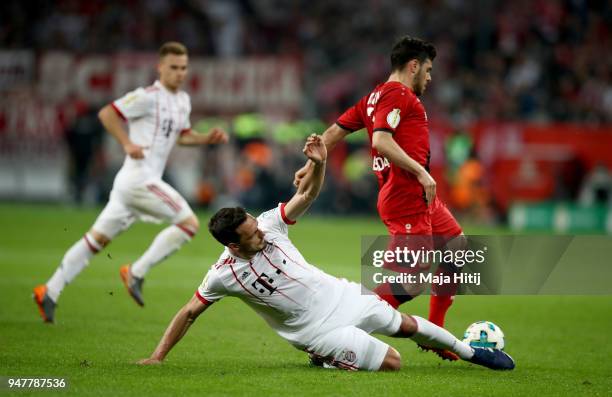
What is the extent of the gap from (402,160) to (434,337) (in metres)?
1.28

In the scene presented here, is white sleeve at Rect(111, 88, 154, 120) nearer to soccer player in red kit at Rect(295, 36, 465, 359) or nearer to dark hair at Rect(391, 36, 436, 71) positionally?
soccer player in red kit at Rect(295, 36, 465, 359)

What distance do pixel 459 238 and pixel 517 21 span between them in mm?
19374

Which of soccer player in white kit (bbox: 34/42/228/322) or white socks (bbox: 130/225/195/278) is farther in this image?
white socks (bbox: 130/225/195/278)

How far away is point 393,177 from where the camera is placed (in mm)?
7898

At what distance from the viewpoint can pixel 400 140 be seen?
309 inches

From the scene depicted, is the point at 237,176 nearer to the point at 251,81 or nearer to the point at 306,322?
the point at 251,81

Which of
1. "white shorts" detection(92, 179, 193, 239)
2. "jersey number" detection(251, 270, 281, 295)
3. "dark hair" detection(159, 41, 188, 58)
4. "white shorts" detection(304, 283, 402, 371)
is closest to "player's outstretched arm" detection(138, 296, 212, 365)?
"jersey number" detection(251, 270, 281, 295)

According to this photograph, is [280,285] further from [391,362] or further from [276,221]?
[391,362]

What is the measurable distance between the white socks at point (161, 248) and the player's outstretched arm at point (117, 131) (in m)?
0.90

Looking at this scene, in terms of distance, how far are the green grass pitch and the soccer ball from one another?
0.70ft

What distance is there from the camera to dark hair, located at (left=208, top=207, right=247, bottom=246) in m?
6.80

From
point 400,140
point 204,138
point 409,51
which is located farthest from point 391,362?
point 204,138

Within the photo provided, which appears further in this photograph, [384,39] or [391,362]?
[384,39]

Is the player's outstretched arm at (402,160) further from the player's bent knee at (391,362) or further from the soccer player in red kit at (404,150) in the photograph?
the player's bent knee at (391,362)
